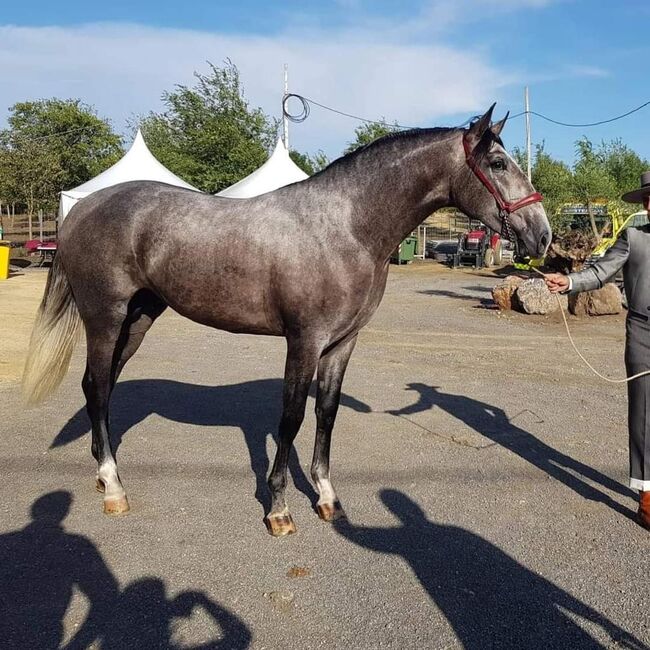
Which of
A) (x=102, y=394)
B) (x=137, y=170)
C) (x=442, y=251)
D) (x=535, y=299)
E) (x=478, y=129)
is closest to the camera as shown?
(x=478, y=129)

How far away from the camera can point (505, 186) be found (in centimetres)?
298

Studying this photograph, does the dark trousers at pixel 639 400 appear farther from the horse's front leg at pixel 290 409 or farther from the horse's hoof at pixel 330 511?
the horse's front leg at pixel 290 409

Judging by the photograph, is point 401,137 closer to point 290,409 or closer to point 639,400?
point 290,409

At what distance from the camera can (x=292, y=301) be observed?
307 cm

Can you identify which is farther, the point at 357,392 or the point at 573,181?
the point at 573,181

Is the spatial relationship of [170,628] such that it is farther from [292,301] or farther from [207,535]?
[292,301]

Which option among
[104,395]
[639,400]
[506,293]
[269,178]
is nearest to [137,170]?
[269,178]

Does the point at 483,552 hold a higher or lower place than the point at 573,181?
lower

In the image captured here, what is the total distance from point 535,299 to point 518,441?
741cm

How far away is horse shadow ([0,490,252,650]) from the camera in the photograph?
2258mm

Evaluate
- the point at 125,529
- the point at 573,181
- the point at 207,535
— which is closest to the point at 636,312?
the point at 207,535

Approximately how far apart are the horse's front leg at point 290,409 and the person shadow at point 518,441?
199cm

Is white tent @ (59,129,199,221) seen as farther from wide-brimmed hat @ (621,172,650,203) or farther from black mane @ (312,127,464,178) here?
wide-brimmed hat @ (621,172,650,203)

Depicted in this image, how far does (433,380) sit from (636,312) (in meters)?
3.56
